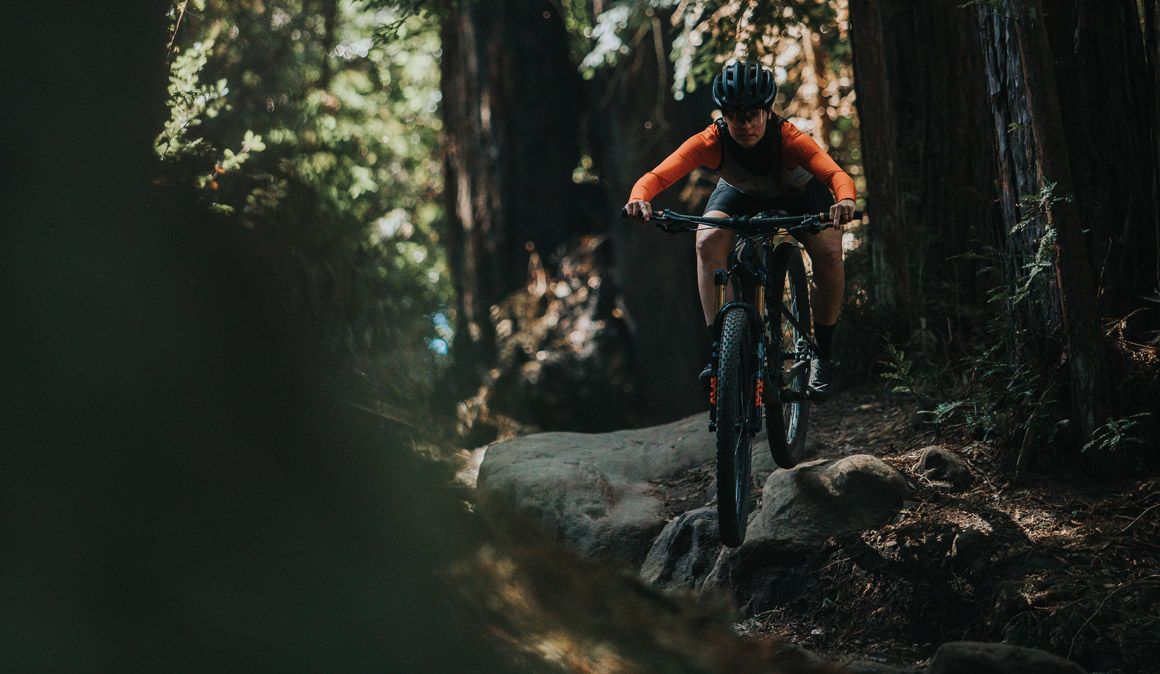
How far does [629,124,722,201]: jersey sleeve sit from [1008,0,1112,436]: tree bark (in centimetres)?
164

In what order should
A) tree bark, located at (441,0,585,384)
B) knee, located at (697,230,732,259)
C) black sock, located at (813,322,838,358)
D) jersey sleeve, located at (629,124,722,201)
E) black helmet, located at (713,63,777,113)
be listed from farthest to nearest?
tree bark, located at (441,0,585,384), black sock, located at (813,322,838,358), knee, located at (697,230,732,259), jersey sleeve, located at (629,124,722,201), black helmet, located at (713,63,777,113)

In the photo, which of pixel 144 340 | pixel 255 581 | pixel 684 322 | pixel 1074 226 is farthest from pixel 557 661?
pixel 684 322

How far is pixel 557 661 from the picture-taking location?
3.36 metres

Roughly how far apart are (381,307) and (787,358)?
3077mm

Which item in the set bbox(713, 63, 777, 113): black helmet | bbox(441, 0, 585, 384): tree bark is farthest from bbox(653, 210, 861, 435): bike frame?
bbox(441, 0, 585, 384): tree bark

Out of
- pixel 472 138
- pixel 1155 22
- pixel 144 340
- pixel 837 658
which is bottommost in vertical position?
pixel 837 658

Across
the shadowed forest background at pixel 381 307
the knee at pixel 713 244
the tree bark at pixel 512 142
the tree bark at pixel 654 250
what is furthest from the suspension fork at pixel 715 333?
the tree bark at pixel 512 142

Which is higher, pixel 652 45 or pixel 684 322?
pixel 652 45

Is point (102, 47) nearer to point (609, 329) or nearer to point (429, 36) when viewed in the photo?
point (609, 329)

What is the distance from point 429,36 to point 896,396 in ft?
45.3

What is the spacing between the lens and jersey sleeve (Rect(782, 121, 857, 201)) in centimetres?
611

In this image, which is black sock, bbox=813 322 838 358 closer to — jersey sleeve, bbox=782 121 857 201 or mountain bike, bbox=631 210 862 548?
mountain bike, bbox=631 210 862 548

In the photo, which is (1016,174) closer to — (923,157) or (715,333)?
(715,333)

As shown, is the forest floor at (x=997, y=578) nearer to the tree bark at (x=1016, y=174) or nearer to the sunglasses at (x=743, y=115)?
the tree bark at (x=1016, y=174)
